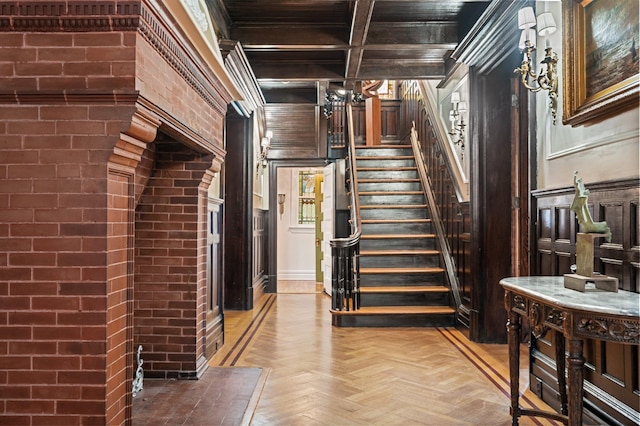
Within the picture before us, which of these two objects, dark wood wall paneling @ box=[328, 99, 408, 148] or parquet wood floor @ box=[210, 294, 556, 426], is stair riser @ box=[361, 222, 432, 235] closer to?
parquet wood floor @ box=[210, 294, 556, 426]

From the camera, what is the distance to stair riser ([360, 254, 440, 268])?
579 centimetres

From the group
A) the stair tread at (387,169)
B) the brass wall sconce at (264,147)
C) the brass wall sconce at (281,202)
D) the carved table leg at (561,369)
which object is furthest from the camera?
the brass wall sconce at (281,202)

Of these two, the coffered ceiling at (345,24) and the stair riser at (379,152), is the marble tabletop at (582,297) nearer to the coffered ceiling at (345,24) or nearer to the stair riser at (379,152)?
the coffered ceiling at (345,24)

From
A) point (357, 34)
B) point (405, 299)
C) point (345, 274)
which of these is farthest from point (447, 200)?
point (357, 34)

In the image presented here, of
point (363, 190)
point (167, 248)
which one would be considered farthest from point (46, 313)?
point (363, 190)

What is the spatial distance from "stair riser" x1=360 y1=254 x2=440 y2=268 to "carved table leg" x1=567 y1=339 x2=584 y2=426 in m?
3.85

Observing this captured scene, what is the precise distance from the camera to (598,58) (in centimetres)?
248

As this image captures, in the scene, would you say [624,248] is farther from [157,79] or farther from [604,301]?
[157,79]

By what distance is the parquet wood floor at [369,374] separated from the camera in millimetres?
2750

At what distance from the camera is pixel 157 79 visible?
2.18 meters

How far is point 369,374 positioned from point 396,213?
3.41 m

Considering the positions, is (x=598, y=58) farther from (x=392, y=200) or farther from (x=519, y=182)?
(x=392, y=200)

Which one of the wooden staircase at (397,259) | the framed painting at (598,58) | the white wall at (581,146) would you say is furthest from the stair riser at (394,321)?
the framed painting at (598,58)

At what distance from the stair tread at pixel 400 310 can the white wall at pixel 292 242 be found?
4.32 meters
